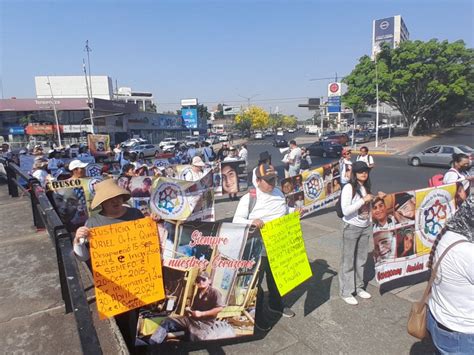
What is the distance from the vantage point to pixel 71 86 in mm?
78375

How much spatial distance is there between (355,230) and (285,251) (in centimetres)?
110

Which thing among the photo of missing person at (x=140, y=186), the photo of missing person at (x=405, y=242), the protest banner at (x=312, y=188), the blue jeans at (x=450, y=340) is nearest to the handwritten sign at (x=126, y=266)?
the blue jeans at (x=450, y=340)

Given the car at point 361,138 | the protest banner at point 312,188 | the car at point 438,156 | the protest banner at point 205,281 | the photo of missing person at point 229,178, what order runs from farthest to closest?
the car at point 361,138, the car at point 438,156, the photo of missing person at point 229,178, the protest banner at point 312,188, the protest banner at point 205,281

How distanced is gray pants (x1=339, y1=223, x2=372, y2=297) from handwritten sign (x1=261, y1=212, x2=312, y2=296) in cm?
75

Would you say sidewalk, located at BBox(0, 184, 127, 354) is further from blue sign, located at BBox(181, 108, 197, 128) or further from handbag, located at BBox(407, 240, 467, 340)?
blue sign, located at BBox(181, 108, 197, 128)

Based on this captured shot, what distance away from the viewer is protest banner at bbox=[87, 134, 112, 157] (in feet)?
59.9

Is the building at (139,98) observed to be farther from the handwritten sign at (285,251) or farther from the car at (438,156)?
the handwritten sign at (285,251)

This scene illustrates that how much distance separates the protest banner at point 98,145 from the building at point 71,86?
6453 centimetres

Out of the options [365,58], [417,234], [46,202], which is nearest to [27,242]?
[46,202]

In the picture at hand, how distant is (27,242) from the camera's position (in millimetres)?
4914

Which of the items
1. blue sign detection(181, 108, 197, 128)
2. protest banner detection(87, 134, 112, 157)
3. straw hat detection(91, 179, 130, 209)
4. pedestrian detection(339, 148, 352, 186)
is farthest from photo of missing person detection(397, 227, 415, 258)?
blue sign detection(181, 108, 197, 128)

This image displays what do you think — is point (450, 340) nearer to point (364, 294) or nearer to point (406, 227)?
point (364, 294)

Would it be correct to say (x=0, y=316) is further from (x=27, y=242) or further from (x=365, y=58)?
(x=365, y=58)

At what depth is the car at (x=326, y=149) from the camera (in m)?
25.9
